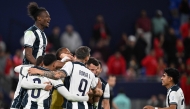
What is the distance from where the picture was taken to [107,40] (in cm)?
2594

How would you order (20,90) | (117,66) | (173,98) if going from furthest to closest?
(117,66) < (20,90) < (173,98)

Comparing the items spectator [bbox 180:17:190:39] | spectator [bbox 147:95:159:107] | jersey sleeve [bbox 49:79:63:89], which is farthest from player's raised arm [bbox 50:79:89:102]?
spectator [bbox 180:17:190:39]

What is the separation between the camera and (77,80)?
38.1 ft

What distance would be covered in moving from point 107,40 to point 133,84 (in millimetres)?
3338

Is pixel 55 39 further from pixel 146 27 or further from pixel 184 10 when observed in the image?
pixel 184 10

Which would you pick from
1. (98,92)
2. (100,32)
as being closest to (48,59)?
(98,92)

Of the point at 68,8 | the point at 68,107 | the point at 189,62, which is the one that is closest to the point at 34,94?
the point at 68,107

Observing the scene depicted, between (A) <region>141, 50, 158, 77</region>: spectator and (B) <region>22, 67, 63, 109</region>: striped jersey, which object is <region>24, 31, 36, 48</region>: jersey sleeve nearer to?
(B) <region>22, 67, 63, 109</region>: striped jersey

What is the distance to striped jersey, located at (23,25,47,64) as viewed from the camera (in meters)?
12.5

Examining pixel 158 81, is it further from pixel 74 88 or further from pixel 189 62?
pixel 74 88

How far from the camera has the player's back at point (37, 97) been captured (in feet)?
38.8

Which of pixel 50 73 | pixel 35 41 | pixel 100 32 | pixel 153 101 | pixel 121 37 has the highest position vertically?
pixel 121 37

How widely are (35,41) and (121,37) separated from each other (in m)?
14.8

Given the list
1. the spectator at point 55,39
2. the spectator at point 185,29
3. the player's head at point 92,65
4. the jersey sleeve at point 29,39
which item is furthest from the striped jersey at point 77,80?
the spectator at point 185,29
